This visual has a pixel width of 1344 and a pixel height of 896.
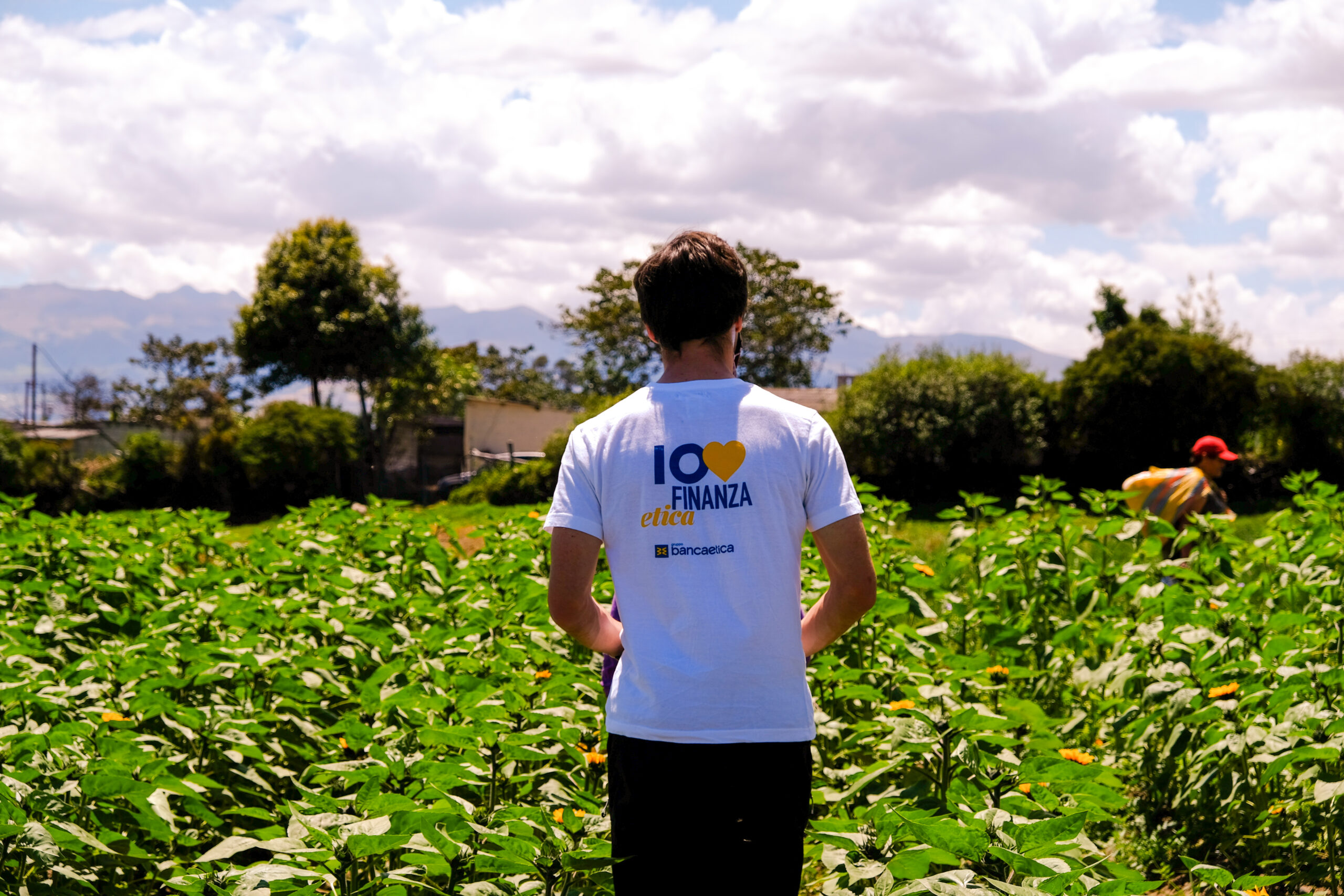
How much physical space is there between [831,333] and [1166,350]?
2172 centimetres

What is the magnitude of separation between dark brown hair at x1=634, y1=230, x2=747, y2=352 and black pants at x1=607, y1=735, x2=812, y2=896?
806 millimetres

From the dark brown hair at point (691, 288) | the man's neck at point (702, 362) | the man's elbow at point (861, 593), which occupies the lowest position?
the man's elbow at point (861, 593)

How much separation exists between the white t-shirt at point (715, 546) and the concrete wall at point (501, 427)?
2845 cm

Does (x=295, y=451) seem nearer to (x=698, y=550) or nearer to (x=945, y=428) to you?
(x=945, y=428)

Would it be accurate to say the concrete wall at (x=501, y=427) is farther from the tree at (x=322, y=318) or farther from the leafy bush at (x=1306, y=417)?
the leafy bush at (x=1306, y=417)

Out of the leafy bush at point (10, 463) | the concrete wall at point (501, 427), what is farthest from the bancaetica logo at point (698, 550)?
the concrete wall at point (501, 427)

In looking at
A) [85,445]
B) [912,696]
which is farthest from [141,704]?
[85,445]

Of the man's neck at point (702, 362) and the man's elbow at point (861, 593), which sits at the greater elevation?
the man's neck at point (702, 362)

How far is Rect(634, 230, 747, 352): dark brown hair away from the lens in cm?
217

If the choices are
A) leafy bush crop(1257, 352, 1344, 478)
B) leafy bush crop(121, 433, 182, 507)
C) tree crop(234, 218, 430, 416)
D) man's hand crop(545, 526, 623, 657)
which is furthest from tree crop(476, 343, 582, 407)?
man's hand crop(545, 526, 623, 657)

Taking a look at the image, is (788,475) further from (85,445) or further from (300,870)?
(85,445)

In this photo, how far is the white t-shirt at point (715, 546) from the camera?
6.92 ft

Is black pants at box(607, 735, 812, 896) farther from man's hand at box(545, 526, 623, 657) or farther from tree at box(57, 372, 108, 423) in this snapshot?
tree at box(57, 372, 108, 423)

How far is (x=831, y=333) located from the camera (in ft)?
133
